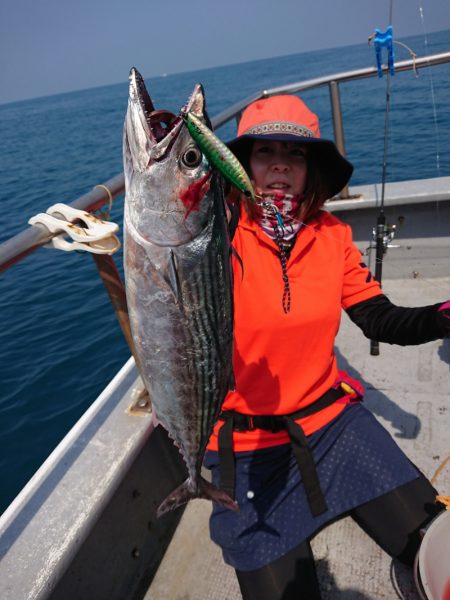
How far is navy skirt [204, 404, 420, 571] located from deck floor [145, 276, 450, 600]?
320 millimetres

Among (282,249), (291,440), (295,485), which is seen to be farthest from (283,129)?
(295,485)

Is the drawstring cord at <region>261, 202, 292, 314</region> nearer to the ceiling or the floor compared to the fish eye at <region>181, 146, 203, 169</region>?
nearer to the floor

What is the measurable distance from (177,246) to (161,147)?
26 centimetres

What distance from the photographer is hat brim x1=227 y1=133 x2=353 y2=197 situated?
1888 millimetres

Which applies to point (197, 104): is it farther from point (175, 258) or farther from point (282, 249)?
point (282, 249)

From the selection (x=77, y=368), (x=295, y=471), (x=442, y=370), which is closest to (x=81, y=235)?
(x=295, y=471)

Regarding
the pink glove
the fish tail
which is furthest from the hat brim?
the fish tail

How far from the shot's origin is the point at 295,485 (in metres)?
2.13

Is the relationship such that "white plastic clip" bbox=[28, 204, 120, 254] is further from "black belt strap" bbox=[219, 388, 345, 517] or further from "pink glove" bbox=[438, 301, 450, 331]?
"pink glove" bbox=[438, 301, 450, 331]

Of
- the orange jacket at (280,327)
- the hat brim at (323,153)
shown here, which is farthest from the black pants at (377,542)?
the hat brim at (323,153)

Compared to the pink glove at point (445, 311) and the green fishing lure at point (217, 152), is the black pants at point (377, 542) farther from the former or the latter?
the green fishing lure at point (217, 152)

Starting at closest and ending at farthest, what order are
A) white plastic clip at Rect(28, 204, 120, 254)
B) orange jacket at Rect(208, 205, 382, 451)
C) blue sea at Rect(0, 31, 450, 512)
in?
white plastic clip at Rect(28, 204, 120, 254) < orange jacket at Rect(208, 205, 382, 451) < blue sea at Rect(0, 31, 450, 512)

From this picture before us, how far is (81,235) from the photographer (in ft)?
5.20

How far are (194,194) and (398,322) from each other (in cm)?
135
